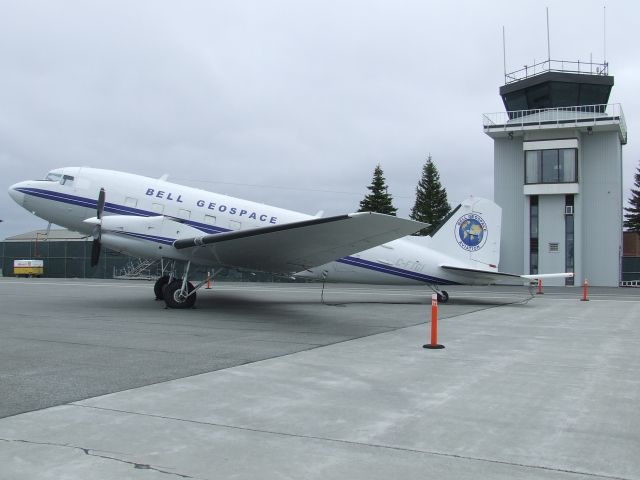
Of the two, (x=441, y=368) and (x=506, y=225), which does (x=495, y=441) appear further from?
(x=506, y=225)

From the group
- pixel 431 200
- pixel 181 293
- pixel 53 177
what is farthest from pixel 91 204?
pixel 431 200

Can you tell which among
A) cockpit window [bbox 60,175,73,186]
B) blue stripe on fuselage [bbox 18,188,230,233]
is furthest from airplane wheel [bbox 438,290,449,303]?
cockpit window [bbox 60,175,73,186]

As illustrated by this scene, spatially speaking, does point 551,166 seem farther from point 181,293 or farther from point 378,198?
point 181,293

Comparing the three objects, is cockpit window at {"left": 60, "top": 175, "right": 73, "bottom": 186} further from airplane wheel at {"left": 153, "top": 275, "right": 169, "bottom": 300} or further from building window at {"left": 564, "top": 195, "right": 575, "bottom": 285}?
building window at {"left": 564, "top": 195, "right": 575, "bottom": 285}

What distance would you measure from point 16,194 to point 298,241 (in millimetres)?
9999

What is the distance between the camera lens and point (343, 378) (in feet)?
24.6

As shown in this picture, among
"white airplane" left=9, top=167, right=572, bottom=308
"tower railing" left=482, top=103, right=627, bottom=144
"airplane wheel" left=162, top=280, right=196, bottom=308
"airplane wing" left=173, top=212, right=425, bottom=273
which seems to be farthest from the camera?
"tower railing" left=482, top=103, right=627, bottom=144

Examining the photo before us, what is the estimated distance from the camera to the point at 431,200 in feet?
223

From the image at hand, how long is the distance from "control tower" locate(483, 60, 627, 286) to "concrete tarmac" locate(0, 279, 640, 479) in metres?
33.3

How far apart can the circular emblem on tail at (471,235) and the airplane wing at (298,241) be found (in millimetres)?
7447

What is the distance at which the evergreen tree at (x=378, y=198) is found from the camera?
57062mm

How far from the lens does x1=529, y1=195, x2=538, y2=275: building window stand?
140ft

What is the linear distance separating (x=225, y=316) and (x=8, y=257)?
172ft

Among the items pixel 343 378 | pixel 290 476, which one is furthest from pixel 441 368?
pixel 290 476
